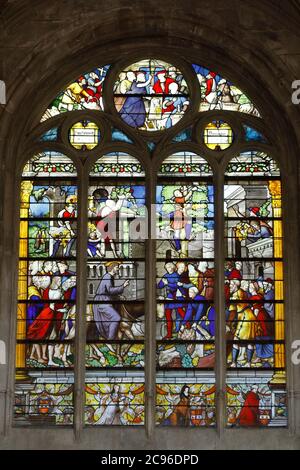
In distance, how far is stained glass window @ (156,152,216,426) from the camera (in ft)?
46.8

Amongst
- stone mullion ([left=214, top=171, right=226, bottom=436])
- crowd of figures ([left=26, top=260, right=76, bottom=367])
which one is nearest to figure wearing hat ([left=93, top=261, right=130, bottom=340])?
crowd of figures ([left=26, top=260, right=76, bottom=367])

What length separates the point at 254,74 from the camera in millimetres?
15062

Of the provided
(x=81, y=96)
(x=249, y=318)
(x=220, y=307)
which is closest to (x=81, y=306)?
(x=220, y=307)

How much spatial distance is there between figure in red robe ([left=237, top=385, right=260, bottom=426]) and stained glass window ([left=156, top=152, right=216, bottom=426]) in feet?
1.10

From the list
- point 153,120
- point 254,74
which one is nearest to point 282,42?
point 254,74

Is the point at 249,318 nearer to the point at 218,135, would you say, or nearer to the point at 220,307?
Result: the point at 220,307

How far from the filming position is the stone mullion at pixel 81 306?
14.1 m

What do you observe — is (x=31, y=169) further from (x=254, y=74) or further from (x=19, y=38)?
(x=254, y=74)

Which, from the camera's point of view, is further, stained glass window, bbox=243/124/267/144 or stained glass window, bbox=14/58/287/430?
stained glass window, bbox=243/124/267/144

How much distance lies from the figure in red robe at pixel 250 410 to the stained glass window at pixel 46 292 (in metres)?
1.90

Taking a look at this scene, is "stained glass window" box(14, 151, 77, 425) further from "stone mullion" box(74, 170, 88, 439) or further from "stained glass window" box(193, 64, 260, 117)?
"stained glass window" box(193, 64, 260, 117)

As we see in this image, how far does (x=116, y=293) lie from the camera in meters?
14.7

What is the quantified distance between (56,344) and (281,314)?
2575 millimetres

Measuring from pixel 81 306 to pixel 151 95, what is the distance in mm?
2817
